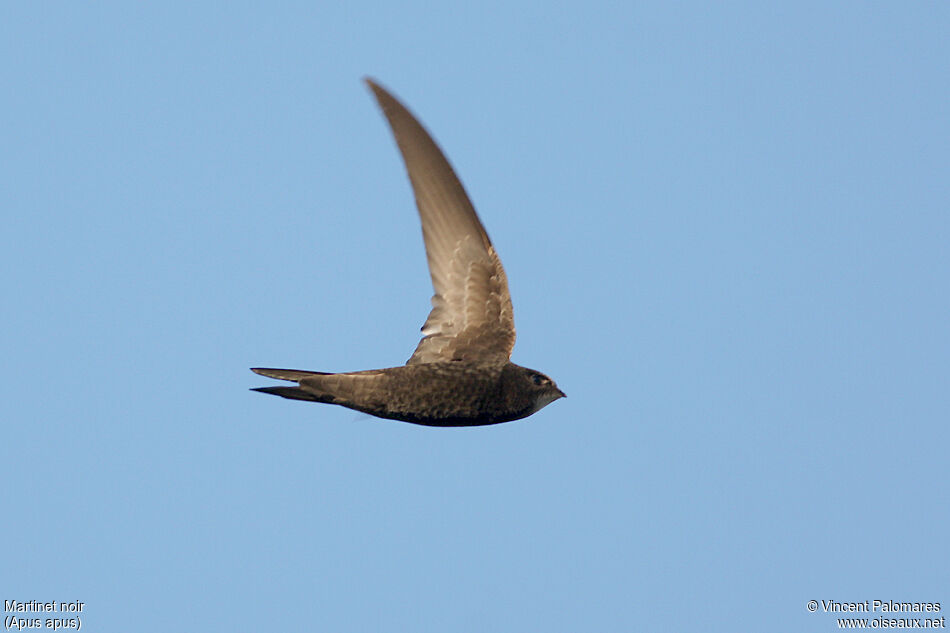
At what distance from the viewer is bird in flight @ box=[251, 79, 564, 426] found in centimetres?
970

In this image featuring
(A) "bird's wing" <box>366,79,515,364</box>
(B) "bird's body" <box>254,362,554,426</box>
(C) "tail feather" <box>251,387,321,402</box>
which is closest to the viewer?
(C) "tail feather" <box>251,387,321,402</box>

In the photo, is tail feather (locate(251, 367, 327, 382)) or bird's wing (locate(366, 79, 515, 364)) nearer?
tail feather (locate(251, 367, 327, 382))

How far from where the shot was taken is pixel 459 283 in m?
10.5

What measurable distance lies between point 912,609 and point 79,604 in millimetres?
8025

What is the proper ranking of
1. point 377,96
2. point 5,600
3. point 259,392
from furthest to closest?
1. point 5,600
2. point 377,96
3. point 259,392

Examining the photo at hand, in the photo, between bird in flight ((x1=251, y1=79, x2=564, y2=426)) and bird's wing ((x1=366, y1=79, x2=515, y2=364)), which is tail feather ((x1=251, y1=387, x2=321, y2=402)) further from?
bird's wing ((x1=366, y1=79, x2=515, y2=364))

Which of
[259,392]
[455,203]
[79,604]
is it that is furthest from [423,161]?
[79,604]

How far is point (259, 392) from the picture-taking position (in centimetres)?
916

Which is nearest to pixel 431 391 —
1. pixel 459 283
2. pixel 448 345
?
pixel 448 345

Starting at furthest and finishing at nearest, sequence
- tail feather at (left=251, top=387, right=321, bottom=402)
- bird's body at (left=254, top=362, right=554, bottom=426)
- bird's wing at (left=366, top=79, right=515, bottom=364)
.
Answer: bird's wing at (left=366, top=79, right=515, bottom=364)
bird's body at (left=254, top=362, right=554, bottom=426)
tail feather at (left=251, top=387, right=321, bottom=402)

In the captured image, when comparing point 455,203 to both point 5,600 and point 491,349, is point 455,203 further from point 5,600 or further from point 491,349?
point 5,600

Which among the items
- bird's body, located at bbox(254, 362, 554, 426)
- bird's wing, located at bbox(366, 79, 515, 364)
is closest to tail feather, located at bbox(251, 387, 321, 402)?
bird's body, located at bbox(254, 362, 554, 426)

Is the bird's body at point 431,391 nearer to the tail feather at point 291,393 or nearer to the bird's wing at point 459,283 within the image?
the tail feather at point 291,393

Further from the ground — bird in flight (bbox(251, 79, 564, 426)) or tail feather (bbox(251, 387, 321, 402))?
bird in flight (bbox(251, 79, 564, 426))
